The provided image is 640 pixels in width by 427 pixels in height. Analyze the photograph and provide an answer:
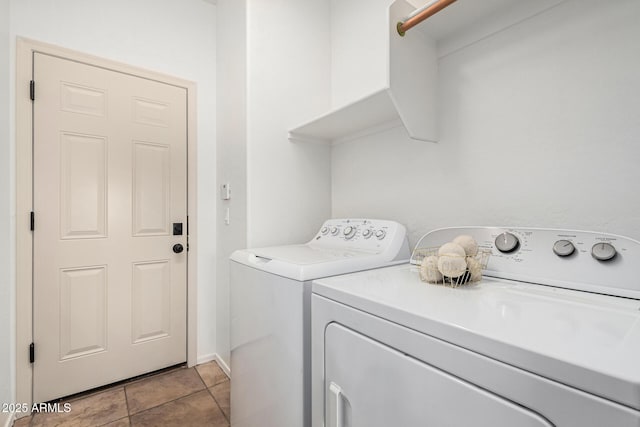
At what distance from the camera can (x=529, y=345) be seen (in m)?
0.47

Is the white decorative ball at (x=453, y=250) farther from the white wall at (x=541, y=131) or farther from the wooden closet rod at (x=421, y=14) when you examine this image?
the wooden closet rod at (x=421, y=14)

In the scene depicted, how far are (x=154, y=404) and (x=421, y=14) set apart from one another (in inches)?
94.1

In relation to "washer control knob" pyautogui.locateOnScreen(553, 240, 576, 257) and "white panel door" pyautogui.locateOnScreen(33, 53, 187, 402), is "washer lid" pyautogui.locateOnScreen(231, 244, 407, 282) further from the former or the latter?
"white panel door" pyautogui.locateOnScreen(33, 53, 187, 402)

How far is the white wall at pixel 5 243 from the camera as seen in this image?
1.45 meters

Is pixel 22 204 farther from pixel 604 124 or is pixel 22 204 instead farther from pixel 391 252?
pixel 604 124

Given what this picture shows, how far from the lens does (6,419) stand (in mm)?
1454

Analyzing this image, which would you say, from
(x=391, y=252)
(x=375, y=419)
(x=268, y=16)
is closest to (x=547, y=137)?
(x=391, y=252)

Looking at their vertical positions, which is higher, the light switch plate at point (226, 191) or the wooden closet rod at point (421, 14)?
the wooden closet rod at point (421, 14)

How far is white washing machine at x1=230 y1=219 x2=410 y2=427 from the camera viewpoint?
0.95m

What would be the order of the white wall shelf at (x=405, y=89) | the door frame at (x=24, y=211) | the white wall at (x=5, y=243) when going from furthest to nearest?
the door frame at (x=24, y=211), the white wall at (x=5, y=243), the white wall shelf at (x=405, y=89)

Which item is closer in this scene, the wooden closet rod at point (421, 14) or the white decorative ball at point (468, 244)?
the white decorative ball at point (468, 244)

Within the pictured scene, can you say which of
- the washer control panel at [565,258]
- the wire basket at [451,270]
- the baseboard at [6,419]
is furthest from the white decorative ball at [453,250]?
the baseboard at [6,419]

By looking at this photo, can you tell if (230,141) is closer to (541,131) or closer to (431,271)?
(431,271)

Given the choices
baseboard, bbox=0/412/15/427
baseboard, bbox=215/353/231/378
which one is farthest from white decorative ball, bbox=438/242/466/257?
baseboard, bbox=0/412/15/427
